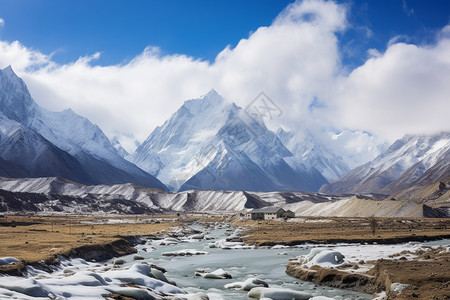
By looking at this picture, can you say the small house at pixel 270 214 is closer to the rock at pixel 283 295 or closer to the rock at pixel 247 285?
the rock at pixel 247 285

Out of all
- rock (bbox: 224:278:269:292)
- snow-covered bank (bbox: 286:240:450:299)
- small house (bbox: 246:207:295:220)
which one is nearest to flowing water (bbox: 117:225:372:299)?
rock (bbox: 224:278:269:292)

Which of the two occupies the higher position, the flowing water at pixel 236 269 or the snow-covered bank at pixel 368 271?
the snow-covered bank at pixel 368 271

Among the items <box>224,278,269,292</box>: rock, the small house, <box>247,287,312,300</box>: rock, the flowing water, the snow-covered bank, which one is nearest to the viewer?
<box>247,287,312,300</box>: rock

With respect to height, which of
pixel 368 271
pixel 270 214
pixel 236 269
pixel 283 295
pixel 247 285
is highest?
pixel 368 271

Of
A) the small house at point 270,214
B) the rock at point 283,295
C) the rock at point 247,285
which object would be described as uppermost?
the rock at point 283,295

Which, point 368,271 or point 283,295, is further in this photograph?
point 368,271

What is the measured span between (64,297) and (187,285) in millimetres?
14915

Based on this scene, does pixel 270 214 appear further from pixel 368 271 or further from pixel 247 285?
pixel 247 285

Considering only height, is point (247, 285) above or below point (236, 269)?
above

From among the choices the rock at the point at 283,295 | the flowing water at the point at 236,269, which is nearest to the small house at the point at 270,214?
the flowing water at the point at 236,269

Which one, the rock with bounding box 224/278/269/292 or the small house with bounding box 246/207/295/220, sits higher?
the rock with bounding box 224/278/269/292

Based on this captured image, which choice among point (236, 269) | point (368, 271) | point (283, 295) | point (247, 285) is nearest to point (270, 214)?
point (236, 269)

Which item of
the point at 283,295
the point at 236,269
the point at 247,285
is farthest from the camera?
the point at 236,269

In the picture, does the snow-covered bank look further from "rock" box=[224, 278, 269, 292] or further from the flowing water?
"rock" box=[224, 278, 269, 292]
